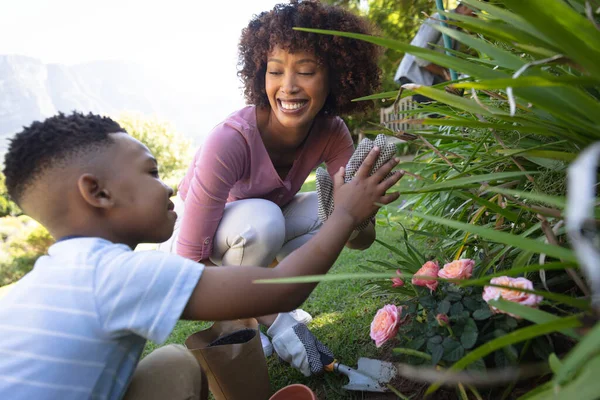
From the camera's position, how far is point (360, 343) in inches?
76.1

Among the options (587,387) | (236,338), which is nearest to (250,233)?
(236,338)

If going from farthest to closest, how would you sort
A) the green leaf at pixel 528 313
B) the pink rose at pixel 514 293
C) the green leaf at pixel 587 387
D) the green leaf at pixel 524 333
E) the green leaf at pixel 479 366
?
the green leaf at pixel 479 366, the pink rose at pixel 514 293, the green leaf at pixel 528 313, the green leaf at pixel 524 333, the green leaf at pixel 587 387

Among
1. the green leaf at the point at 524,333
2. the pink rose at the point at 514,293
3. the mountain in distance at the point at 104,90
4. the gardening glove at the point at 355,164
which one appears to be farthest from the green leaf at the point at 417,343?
the mountain in distance at the point at 104,90

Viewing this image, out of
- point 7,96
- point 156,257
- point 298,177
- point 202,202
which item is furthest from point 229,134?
point 7,96

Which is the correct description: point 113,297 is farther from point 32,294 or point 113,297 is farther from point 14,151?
point 14,151

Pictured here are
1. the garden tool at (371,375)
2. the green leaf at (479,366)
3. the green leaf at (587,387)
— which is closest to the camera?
the green leaf at (587,387)

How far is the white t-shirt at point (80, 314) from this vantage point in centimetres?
100

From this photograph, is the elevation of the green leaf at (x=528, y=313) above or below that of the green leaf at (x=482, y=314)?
above

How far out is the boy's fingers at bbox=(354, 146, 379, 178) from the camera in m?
1.30

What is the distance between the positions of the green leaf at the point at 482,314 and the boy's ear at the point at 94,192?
3.21ft

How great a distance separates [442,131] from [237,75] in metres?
1.12

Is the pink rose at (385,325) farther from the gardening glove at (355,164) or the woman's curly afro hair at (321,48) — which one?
the woman's curly afro hair at (321,48)

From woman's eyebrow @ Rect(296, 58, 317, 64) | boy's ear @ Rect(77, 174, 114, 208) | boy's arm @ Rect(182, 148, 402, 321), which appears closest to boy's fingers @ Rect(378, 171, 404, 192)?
boy's arm @ Rect(182, 148, 402, 321)

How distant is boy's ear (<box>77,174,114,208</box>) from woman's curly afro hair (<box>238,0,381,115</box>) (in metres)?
1.08
